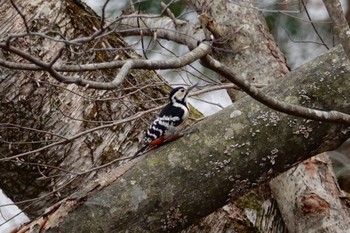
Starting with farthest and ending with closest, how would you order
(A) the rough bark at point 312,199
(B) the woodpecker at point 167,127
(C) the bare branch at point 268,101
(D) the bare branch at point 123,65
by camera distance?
1. (A) the rough bark at point 312,199
2. (B) the woodpecker at point 167,127
3. (C) the bare branch at point 268,101
4. (D) the bare branch at point 123,65

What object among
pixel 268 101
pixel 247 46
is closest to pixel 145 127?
pixel 247 46

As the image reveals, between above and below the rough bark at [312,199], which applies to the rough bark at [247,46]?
above

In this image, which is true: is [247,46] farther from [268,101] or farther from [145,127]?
[268,101]

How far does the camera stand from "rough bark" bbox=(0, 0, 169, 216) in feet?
11.5

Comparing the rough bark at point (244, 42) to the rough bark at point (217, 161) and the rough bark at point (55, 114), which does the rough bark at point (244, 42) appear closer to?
the rough bark at point (55, 114)

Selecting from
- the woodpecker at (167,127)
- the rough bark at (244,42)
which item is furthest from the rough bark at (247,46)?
the woodpecker at (167,127)

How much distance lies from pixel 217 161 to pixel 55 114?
1006 mm

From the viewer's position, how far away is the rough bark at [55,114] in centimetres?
350

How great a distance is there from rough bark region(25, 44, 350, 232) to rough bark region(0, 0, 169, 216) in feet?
2.01

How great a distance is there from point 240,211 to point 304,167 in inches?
14.8

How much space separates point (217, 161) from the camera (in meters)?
2.90

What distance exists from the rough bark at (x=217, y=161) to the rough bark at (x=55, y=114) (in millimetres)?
612

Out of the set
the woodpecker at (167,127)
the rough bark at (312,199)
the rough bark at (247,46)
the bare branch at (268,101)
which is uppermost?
the rough bark at (247,46)

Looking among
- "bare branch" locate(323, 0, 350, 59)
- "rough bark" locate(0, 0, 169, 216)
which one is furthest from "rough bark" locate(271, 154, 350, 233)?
"bare branch" locate(323, 0, 350, 59)
